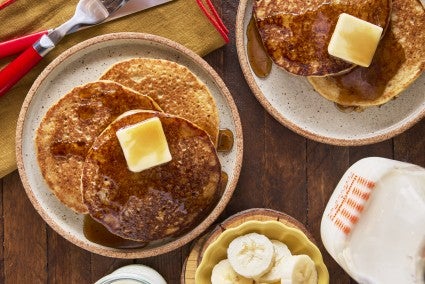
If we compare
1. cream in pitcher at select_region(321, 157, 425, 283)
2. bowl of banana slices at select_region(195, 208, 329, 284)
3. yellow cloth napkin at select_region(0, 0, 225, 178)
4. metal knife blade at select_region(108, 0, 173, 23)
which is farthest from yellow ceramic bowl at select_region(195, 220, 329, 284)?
metal knife blade at select_region(108, 0, 173, 23)

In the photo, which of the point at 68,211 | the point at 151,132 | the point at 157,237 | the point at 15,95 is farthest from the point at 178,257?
the point at 15,95

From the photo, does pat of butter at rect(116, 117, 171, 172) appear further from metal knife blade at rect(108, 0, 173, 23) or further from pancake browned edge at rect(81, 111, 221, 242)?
metal knife blade at rect(108, 0, 173, 23)

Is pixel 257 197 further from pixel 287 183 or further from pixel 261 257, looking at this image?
pixel 261 257

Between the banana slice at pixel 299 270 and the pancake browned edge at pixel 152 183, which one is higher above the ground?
the pancake browned edge at pixel 152 183

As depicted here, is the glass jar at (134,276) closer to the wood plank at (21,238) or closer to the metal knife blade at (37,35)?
the wood plank at (21,238)

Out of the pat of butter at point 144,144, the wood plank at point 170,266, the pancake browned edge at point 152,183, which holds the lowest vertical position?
the wood plank at point 170,266

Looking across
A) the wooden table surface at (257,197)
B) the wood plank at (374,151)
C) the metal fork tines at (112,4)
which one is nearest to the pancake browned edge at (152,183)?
the wooden table surface at (257,197)
